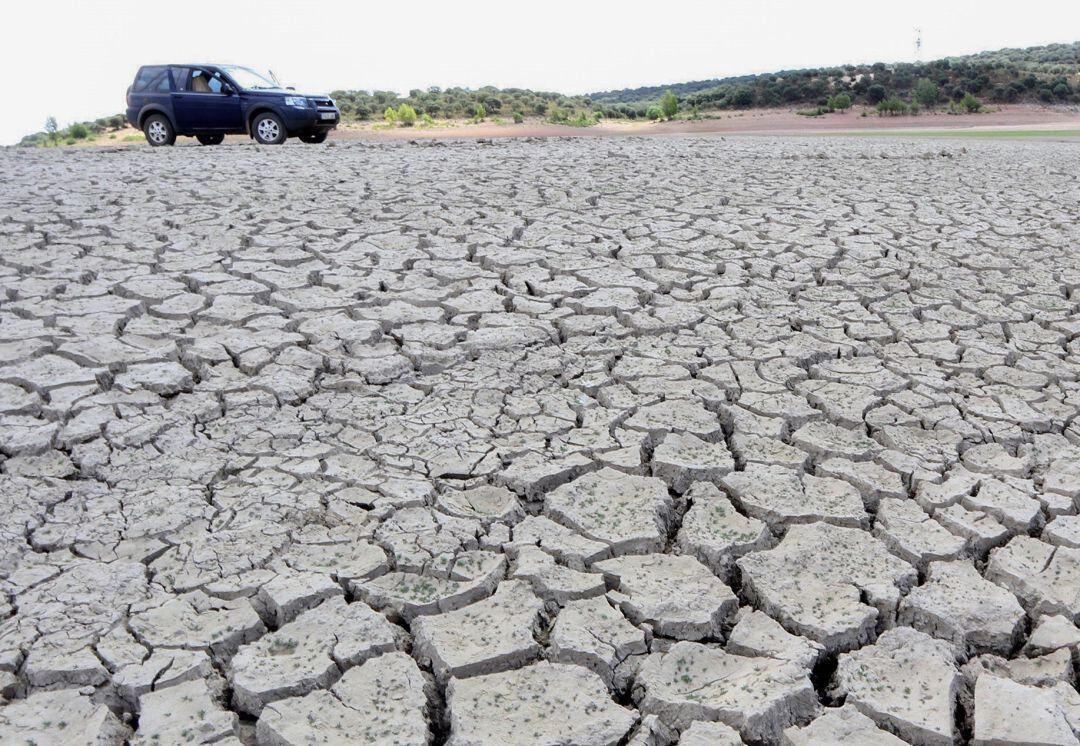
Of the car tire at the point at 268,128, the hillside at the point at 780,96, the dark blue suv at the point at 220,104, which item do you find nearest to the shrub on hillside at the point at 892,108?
the hillside at the point at 780,96

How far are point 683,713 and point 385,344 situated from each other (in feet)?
8.10

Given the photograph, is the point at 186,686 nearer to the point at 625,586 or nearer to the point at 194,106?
the point at 625,586

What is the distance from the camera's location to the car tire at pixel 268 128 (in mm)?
12078

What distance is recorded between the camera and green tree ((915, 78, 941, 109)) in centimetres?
2980

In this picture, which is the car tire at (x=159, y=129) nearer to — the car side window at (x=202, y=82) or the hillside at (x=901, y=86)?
the car side window at (x=202, y=82)

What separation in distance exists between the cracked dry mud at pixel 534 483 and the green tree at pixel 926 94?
26.6 m

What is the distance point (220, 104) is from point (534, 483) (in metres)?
10.8

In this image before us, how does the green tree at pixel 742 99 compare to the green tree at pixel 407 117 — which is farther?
the green tree at pixel 742 99

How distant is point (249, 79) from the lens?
1225 cm

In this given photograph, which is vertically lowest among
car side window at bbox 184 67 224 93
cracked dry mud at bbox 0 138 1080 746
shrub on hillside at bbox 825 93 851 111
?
cracked dry mud at bbox 0 138 1080 746

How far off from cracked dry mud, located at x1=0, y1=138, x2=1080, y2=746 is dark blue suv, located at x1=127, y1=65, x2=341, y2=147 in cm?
643

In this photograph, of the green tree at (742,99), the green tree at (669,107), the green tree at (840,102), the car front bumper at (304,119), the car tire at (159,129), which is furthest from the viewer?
the green tree at (742,99)

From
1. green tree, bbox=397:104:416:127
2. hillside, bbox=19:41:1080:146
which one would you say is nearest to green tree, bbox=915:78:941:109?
hillside, bbox=19:41:1080:146

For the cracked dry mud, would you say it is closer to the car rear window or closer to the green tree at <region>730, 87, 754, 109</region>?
the car rear window
